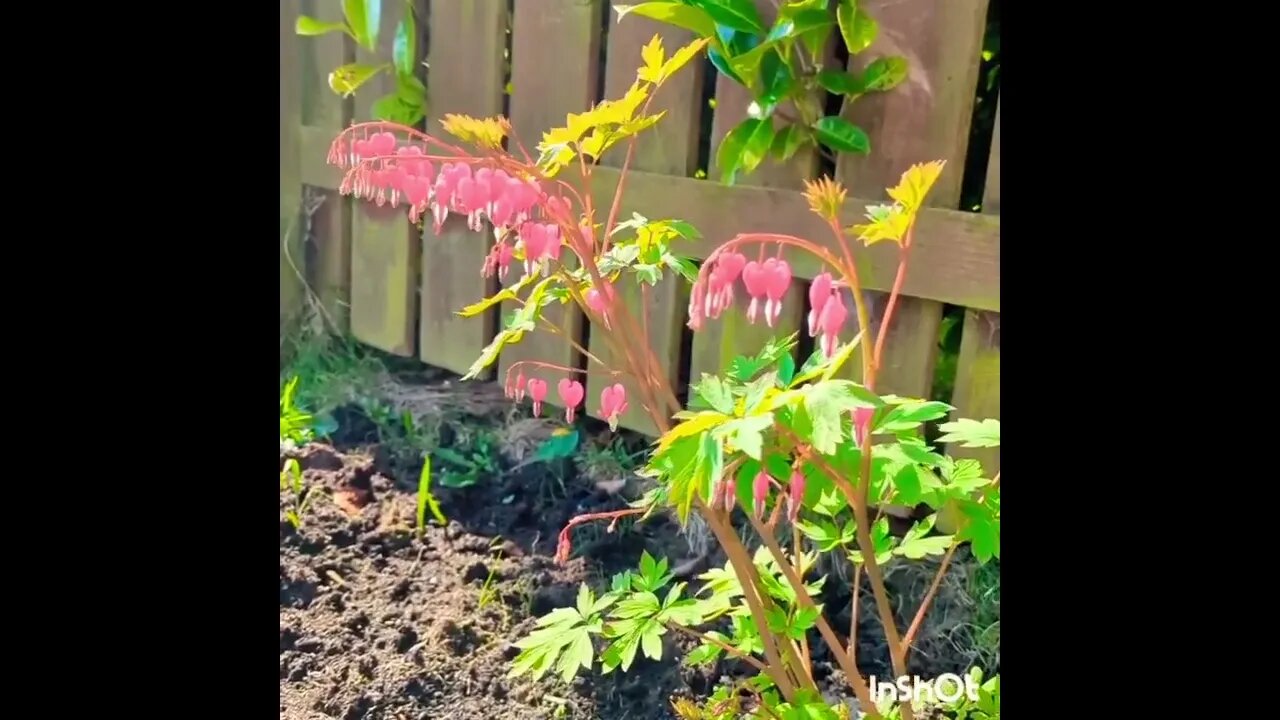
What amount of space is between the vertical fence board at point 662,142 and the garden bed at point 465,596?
0.26 meters

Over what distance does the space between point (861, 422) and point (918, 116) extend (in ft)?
1.89

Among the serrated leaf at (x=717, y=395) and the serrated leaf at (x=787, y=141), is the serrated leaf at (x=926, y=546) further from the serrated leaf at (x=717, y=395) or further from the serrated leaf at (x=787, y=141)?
the serrated leaf at (x=787, y=141)

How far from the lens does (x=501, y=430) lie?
1694 mm

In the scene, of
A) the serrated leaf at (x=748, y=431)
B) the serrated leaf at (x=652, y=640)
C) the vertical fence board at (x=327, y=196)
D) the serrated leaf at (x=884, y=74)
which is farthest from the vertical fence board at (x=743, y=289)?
the vertical fence board at (x=327, y=196)

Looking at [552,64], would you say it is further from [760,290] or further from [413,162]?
[760,290]

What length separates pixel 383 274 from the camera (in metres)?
1.79

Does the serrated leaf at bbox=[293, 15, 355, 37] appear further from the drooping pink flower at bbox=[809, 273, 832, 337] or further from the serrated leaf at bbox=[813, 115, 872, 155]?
the drooping pink flower at bbox=[809, 273, 832, 337]

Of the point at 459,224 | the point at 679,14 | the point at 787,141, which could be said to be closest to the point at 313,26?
the point at 459,224

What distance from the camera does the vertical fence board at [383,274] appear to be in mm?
1742
